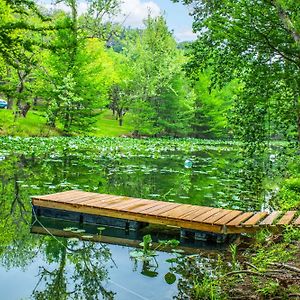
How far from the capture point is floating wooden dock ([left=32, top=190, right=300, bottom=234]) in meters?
6.99

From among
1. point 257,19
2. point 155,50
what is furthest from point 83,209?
point 155,50

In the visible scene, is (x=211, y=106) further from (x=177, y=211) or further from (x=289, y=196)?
(x=177, y=211)

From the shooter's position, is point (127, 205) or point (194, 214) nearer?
point (194, 214)

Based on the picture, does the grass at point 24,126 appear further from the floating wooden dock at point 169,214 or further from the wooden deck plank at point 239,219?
the wooden deck plank at point 239,219

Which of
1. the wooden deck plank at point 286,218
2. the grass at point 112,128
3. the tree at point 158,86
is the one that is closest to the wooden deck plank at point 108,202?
the wooden deck plank at point 286,218

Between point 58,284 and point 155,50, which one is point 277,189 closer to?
point 58,284

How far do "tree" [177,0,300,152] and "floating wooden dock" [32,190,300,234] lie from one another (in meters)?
2.14

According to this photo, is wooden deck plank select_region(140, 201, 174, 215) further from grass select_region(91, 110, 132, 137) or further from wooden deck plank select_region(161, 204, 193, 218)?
grass select_region(91, 110, 132, 137)

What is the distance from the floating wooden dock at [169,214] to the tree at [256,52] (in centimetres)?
214

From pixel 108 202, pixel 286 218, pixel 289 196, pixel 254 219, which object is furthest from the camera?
pixel 289 196

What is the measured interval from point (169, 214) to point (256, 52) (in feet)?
11.5

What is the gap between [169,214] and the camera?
24.4ft

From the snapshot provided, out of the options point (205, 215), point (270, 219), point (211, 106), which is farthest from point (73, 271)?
point (211, 106)

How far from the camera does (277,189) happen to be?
12930 mm
